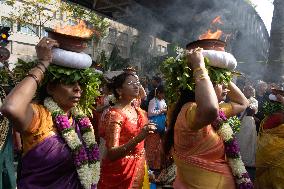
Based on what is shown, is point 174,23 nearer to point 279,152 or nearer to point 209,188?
point 279,152

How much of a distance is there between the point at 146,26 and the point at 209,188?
8971 mm

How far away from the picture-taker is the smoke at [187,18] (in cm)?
1032

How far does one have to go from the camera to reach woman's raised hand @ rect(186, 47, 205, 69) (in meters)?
2.87

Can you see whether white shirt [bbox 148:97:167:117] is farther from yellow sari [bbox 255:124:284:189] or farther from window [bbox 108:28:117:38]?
window [bbox 108:28:117:38]

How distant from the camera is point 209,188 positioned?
2.99 metres

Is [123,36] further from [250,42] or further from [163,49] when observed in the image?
[250,42]

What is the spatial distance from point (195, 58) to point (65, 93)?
1048 mm

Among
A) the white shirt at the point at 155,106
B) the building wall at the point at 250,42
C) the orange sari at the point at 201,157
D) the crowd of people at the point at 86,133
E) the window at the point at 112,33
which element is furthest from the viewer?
the window at the point at 112,33

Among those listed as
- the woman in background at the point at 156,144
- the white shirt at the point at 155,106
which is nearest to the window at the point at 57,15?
the white shirt at the point at 155,106

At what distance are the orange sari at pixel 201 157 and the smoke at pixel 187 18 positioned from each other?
703 cm

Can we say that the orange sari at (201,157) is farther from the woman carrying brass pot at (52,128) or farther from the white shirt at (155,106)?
the white shirt at (155,106)

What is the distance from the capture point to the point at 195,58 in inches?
114

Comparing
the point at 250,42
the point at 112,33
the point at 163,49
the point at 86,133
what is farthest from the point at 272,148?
the point at 163,49

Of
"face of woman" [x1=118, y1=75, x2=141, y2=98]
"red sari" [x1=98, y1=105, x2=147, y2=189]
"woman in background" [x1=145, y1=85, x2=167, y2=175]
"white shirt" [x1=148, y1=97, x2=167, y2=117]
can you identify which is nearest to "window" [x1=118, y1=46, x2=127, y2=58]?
"white shirt" [x1=148, y1=97, x2=167, y2=117]
